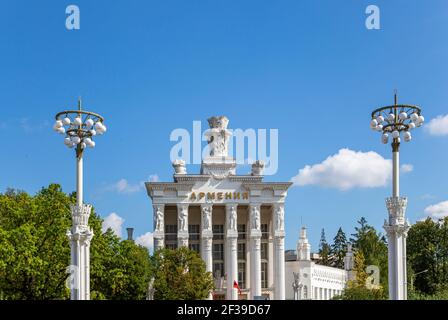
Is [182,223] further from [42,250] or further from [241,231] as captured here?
[42,250]

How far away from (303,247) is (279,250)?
3296mm

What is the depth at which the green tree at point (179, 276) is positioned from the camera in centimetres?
5566

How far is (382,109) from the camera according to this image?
2520cm

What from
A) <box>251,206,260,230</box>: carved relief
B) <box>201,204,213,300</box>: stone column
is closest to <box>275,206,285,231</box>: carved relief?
<box>251,206,260,230</box>: carved relief

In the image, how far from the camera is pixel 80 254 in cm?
2441

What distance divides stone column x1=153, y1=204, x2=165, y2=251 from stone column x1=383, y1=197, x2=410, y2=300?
5141 cm

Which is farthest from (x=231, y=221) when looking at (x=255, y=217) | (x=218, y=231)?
(x=218, y=231)

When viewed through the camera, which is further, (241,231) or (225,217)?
(241,231)

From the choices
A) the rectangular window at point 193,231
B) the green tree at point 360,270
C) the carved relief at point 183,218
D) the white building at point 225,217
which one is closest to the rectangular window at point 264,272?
the white building at point 225,217

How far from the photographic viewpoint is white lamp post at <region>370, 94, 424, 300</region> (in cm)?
2431

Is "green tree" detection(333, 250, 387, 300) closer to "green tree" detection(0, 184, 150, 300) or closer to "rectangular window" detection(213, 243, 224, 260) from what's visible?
"green tree" detection(0, 184, 150, 300)
